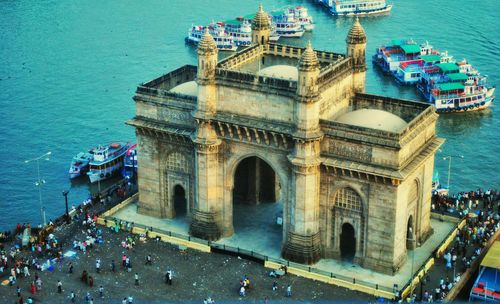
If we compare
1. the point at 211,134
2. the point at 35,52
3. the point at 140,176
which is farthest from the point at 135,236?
the point at 35,52

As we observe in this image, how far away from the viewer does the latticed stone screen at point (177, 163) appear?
110 m

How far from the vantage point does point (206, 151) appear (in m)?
105

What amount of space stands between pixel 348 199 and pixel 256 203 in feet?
60.3

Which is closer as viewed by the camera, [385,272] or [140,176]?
[385,272]

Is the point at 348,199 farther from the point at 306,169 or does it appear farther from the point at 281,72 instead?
the point at 281,72

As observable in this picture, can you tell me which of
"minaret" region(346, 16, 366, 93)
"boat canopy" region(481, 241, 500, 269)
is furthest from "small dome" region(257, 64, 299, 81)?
"boat canopy" region(481, 241, 500, 269)

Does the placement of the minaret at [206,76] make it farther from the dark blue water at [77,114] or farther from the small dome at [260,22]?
the dark blue water at [77,114]

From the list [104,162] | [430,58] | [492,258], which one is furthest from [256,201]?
[430,58]

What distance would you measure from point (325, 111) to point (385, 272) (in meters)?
17.6

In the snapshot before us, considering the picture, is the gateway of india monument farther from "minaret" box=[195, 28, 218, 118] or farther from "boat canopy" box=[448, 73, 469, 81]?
"boat canopy" box=[448, 73, 469, 81]

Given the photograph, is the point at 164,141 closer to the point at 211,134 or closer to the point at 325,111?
the point at 211,134

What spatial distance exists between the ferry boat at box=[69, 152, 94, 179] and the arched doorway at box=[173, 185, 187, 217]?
28.1m

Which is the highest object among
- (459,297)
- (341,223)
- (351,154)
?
(351,154)

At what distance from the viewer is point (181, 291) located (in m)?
99.9
